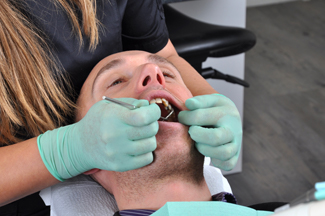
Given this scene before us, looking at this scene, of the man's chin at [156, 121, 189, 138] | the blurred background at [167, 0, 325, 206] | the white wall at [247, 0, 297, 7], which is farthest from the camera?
the white wall at [247, 0, 297, 7]

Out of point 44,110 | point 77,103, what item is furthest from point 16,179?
point 77,103

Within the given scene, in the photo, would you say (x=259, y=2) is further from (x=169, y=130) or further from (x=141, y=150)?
(x=141, y=150)

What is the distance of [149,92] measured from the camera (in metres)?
1.00

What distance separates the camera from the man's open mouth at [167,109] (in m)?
1.01

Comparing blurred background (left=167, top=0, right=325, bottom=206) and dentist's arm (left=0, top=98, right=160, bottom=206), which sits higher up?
dentist's arm (left=0, top=98, right=160, bottom=206)

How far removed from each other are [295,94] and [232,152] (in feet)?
6.38

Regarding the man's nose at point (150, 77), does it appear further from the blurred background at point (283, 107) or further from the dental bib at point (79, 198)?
the blurred background at point (283, 107)

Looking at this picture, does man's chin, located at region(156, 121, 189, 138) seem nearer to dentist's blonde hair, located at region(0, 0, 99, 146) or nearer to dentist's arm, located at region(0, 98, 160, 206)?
dentist's arm, located at region(0, 98, 160, 206)

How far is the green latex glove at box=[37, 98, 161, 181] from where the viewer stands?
869 mm

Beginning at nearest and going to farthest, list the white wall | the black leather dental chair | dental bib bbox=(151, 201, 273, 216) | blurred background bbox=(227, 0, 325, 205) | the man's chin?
1. dental bib bbox=(151, 201, 273, 216)
2. the man's chin
3. the black leather dental chair
4. blurred background bbox=(227, 0, 325, 205)
5. the white wall

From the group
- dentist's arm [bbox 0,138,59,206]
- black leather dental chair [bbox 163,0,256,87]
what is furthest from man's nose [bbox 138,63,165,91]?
black leather dental chair [bbox 163,0,256,87]

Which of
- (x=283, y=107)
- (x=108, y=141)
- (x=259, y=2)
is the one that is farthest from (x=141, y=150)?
(x=259, y=2)

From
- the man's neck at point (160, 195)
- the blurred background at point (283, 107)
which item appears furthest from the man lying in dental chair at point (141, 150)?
the blurred background at point (283, 107)

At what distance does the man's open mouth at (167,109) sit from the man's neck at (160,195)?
199 mm
